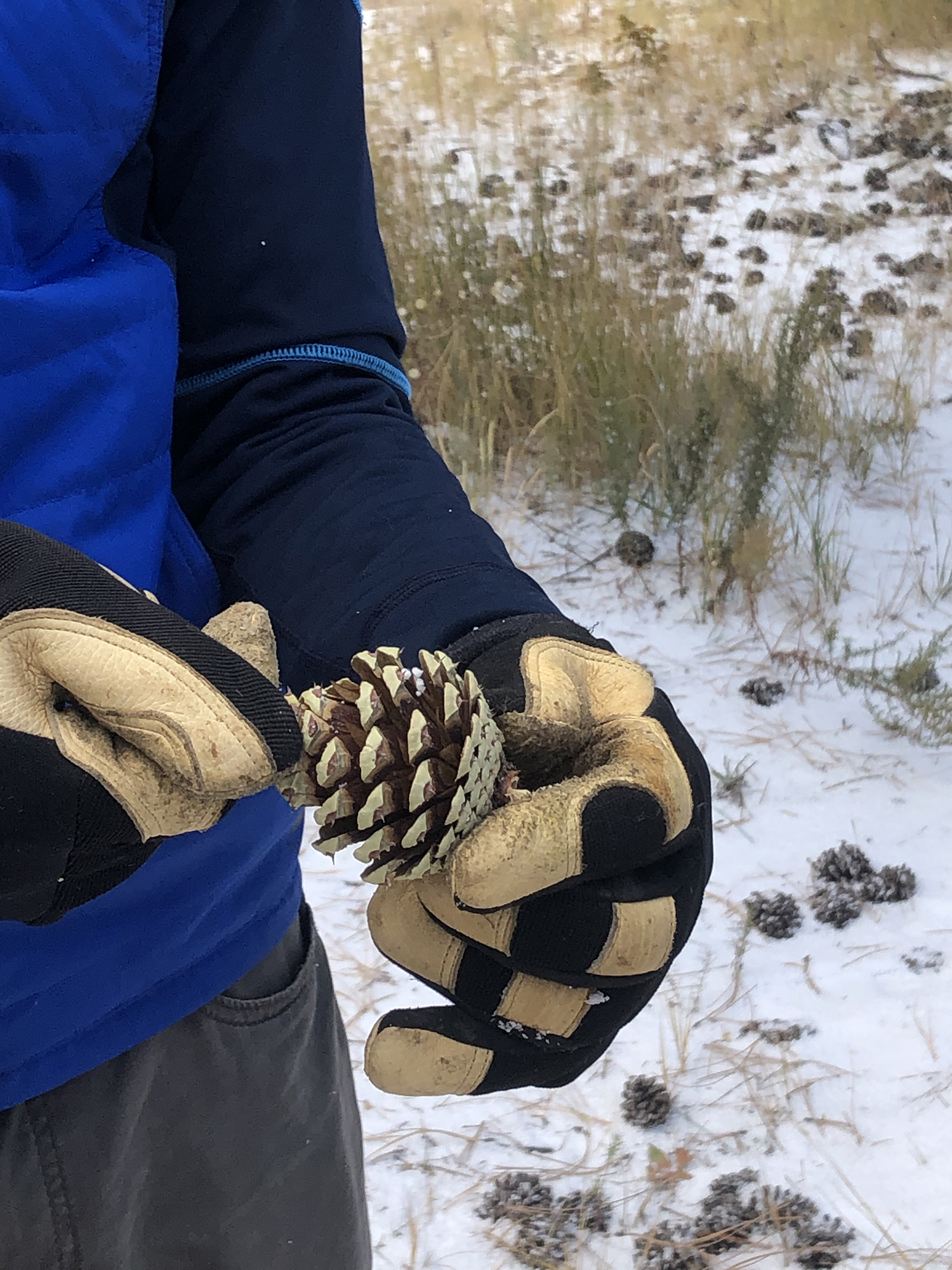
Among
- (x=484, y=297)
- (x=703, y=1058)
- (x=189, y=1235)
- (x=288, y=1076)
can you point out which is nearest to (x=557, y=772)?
(x=288, y=1076)

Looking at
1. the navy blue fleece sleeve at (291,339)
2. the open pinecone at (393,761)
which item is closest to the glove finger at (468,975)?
the open pinecone at (393,761)

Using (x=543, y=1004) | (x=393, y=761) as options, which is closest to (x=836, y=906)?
(x=543, y=1004)

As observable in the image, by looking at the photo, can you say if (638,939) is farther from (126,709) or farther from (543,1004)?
(126,709)

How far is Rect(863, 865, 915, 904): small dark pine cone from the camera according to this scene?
1900 mm

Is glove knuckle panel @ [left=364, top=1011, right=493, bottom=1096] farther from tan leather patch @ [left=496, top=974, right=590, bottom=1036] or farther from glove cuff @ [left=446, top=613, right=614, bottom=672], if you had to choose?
glove cuff @ [left=446, top=613, right=614, bottom=672]

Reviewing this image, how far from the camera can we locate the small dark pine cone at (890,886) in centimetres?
190

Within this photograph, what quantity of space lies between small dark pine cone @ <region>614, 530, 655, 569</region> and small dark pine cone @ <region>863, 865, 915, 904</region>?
1.11 metres

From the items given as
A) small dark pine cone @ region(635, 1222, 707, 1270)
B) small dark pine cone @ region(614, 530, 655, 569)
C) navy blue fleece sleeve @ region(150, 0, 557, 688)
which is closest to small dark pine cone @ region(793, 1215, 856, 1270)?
small dark pine cone @ region(635, 1222, 707, 1270)

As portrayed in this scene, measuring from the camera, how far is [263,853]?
Result: 37.4 inches

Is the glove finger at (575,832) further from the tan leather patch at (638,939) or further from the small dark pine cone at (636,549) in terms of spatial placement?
the small dark pine cone at (636,549)

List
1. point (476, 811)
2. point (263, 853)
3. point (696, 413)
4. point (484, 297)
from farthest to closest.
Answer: point (484, 297)
point (696, 413)
point (263, 853)
point (476, 811)

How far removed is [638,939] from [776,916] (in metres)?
1.31

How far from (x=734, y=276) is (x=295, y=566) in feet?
10.7

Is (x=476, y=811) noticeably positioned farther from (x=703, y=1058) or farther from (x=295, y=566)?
(x=703, y=1058)
